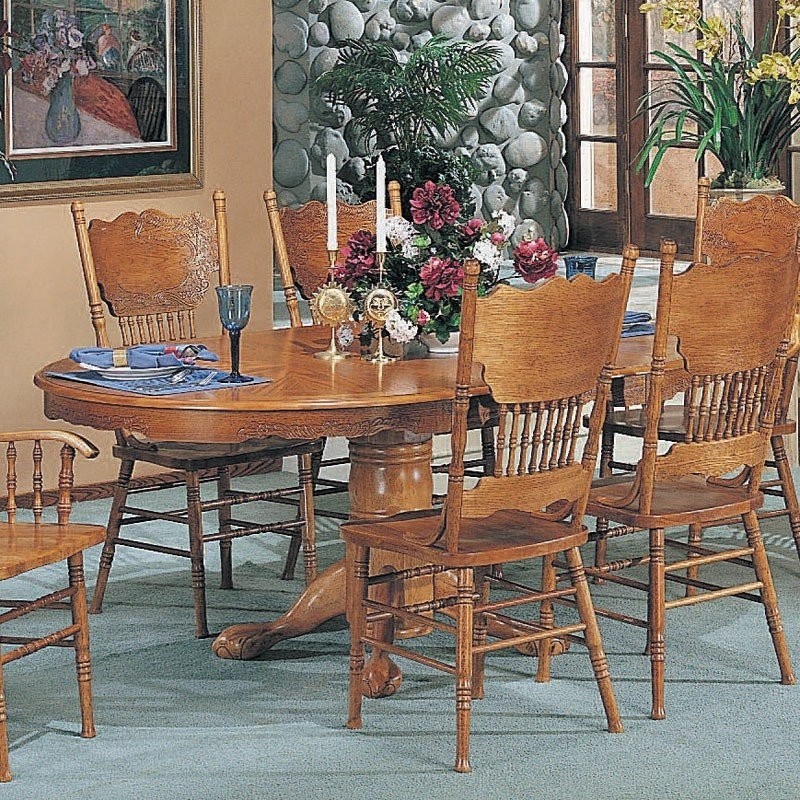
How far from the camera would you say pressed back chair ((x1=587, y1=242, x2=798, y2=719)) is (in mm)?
3215

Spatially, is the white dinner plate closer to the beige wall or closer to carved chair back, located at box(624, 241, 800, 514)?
carved chair back, located at box(624, 241, 800, 514)

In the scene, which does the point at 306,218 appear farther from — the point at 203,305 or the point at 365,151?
the point at 365,151

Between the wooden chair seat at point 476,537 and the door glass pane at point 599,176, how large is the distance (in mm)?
7982

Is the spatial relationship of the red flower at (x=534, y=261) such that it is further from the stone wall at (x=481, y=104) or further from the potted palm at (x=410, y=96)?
the stone wall at (x=481, y=104)

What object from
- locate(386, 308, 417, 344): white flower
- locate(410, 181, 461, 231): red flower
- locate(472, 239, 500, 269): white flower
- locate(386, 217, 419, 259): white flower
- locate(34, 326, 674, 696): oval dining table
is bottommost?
locate(34, 326, 674, 696): oval dining table

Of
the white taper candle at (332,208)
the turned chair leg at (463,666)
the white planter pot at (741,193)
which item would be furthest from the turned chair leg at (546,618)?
the white planter pot at (741,193)

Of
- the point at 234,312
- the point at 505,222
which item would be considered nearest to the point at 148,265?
the point at 234,312

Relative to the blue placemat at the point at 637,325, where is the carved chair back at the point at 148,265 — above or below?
above

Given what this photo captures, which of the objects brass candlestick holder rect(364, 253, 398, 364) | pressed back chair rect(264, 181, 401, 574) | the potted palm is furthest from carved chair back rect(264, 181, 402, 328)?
the potted palm

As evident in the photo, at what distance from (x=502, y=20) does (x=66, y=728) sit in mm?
8076

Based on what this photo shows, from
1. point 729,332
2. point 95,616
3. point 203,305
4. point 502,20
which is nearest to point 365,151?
point 502,20

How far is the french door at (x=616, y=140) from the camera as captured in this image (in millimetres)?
10469

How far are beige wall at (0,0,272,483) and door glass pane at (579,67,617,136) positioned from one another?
576cm

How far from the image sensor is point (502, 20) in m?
10.5
